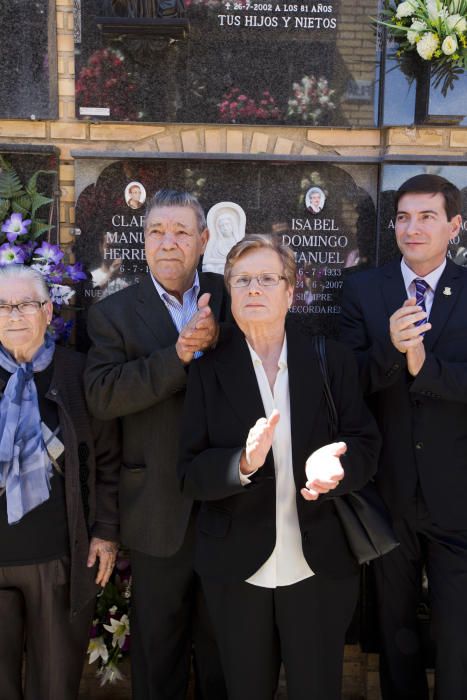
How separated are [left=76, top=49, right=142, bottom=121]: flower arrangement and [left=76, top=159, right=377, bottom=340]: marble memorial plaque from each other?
27 centimetres

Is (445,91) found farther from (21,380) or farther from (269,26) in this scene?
(21,380)

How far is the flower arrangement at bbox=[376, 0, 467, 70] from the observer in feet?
10.8

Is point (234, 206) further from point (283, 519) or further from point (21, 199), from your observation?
point (283, 519)

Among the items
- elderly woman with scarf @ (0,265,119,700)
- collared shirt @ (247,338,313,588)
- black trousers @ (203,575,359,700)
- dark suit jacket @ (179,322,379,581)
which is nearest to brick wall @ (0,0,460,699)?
elderly woman with scarf @ (0,265,119,700)

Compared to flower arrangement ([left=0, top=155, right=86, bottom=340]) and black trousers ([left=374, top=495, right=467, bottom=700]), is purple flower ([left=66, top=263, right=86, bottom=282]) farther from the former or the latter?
black trousers ([left=374, top=495, right=467, bottom=700])

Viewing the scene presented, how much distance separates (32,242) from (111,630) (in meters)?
1.89

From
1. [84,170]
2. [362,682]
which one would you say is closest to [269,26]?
[84,170]

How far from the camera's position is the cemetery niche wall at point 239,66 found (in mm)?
3549

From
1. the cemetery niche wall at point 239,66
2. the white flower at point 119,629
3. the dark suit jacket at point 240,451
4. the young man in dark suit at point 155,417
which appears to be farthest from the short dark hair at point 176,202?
the white flower at point 119,629

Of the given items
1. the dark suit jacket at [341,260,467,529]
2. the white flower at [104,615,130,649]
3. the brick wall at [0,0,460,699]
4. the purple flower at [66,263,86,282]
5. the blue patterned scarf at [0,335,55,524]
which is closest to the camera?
the blue patterned scarf at [0,335,55,524]

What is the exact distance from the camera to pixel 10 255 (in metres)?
3.25

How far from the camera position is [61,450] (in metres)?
2.79

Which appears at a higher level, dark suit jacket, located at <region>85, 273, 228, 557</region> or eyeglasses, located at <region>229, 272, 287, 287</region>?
eyeglasses, located at <region>229, 272, 287, 287</region>

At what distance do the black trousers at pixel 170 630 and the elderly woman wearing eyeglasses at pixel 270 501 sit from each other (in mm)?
502
